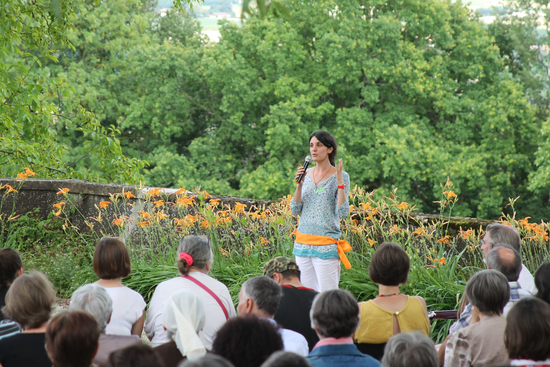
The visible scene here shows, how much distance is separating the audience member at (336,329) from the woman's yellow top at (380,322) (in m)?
0.58

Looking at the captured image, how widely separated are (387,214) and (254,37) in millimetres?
Result: 14837

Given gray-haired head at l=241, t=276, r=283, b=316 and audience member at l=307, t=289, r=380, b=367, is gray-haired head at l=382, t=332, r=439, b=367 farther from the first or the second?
gray-haired head at l=241, t=276, r=283, b=316

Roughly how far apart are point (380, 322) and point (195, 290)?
1.03 meters

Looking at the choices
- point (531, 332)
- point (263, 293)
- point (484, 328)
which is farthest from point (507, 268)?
point (263, 293)

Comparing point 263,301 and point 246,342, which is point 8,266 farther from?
point 246,342

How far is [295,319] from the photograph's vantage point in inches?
126

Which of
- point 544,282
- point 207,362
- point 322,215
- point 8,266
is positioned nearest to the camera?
point 207,362

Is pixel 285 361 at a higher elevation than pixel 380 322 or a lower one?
higher

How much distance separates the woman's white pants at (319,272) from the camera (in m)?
4.10

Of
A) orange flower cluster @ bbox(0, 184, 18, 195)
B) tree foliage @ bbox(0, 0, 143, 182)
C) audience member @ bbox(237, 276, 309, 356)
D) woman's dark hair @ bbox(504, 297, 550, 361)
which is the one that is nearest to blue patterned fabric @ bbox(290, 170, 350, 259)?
audience member @ bbox(237, 276, 309, 356)

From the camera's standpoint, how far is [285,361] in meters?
1.79

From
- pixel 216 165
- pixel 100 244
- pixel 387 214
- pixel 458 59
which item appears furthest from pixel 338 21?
pixel 100 244

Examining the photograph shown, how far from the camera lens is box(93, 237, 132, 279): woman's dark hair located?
326 centimetres

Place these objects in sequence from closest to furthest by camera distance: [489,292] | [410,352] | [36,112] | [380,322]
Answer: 1. [410,352]
2. [489,292]
3. [380,322]
4. [36,112]
